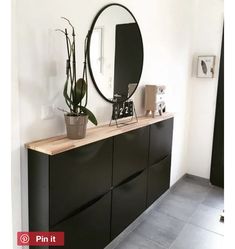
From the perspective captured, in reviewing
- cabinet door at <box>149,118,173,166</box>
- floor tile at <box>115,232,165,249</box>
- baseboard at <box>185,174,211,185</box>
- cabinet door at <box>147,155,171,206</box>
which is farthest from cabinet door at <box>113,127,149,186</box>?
baseboard at <box>185,174,211,185</box>

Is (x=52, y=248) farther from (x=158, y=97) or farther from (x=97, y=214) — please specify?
(x=158, y=97)

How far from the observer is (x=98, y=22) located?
187 cm

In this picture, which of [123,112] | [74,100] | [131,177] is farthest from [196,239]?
[74,100]

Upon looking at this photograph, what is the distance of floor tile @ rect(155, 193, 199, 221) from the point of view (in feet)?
8.98

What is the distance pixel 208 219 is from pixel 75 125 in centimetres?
192

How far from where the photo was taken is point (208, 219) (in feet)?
8.79

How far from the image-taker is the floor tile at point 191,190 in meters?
3.16

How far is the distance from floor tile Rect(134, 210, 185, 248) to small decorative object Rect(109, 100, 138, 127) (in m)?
1.06

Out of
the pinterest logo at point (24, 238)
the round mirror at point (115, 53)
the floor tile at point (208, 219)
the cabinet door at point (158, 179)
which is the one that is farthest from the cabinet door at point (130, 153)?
the floor tile at point (208, 219)

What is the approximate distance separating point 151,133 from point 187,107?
4.17 feet

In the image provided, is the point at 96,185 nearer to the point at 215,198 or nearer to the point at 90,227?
the point at 90,227
